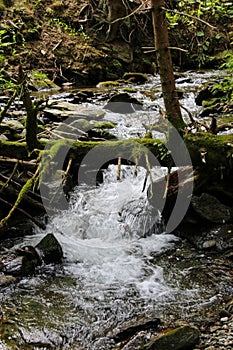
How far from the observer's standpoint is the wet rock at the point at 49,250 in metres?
5.11

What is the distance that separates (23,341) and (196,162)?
287 cm

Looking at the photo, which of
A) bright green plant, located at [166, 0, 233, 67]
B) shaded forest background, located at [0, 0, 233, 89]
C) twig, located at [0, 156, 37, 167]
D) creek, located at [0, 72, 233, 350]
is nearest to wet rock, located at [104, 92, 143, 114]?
shaded forest background, located at [0, 0, 233, 89]

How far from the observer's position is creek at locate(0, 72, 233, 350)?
12.6 ft

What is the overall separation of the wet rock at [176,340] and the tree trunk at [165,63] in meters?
2.51

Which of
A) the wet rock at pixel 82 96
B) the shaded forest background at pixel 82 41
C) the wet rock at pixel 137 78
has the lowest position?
the wet rock at pixel 82 96

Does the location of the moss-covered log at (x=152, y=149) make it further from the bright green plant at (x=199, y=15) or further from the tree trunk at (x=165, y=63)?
the bright green plant at (x=199, y=15)

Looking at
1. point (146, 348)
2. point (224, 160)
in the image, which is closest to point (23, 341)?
point (146, 348)

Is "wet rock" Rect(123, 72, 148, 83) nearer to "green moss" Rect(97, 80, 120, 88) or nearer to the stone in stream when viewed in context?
"green moss" Rect(97, 80, 120, 88)

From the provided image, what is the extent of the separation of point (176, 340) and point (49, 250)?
2.29m

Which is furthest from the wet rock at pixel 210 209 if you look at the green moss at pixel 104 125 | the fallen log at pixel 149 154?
the green moss at pixel 104 125

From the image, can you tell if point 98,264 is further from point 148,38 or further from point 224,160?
point 148,38

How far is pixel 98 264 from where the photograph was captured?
5.17 meters

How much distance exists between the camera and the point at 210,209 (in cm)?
558

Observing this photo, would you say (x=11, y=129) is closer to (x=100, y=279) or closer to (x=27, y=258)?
(x=27, y=258)
